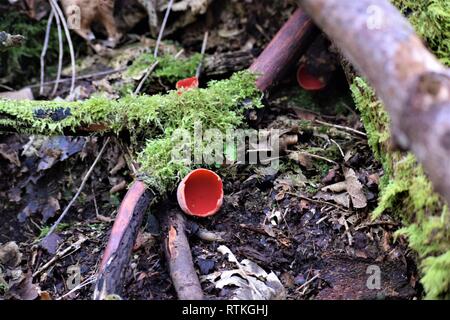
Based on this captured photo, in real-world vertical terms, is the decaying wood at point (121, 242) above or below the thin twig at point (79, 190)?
above

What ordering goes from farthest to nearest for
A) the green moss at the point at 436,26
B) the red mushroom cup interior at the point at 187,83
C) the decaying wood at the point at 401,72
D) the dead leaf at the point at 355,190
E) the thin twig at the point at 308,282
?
1. the red mushroom cup interior at the point at 187,83
2. the dead leaf at the point at 355,190
3. the green moss at the point at 436,26
4. the thin twig at the point at 308,282
5. the decaying wood at the point at 401,72

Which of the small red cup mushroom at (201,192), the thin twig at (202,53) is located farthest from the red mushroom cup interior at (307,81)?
the small red cup mushroom at (201,192)

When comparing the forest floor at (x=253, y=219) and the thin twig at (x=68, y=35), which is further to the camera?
the thin twig at (x=68, y=35)

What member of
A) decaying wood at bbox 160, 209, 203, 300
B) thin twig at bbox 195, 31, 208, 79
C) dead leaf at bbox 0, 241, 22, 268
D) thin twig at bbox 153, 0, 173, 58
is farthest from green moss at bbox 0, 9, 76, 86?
decaying wood at bbox 160, 209, 203, 300

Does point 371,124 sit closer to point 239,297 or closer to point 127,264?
point 239,297

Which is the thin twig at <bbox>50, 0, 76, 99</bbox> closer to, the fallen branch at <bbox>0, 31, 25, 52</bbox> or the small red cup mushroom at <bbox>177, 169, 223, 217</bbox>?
the fallen branch at <bbox>0, 31, 25, 52</bbox>

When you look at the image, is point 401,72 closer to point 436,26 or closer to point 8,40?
point 436,26

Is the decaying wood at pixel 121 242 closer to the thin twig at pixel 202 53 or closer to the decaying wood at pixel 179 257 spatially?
the decaying wood at pixel 179 257
